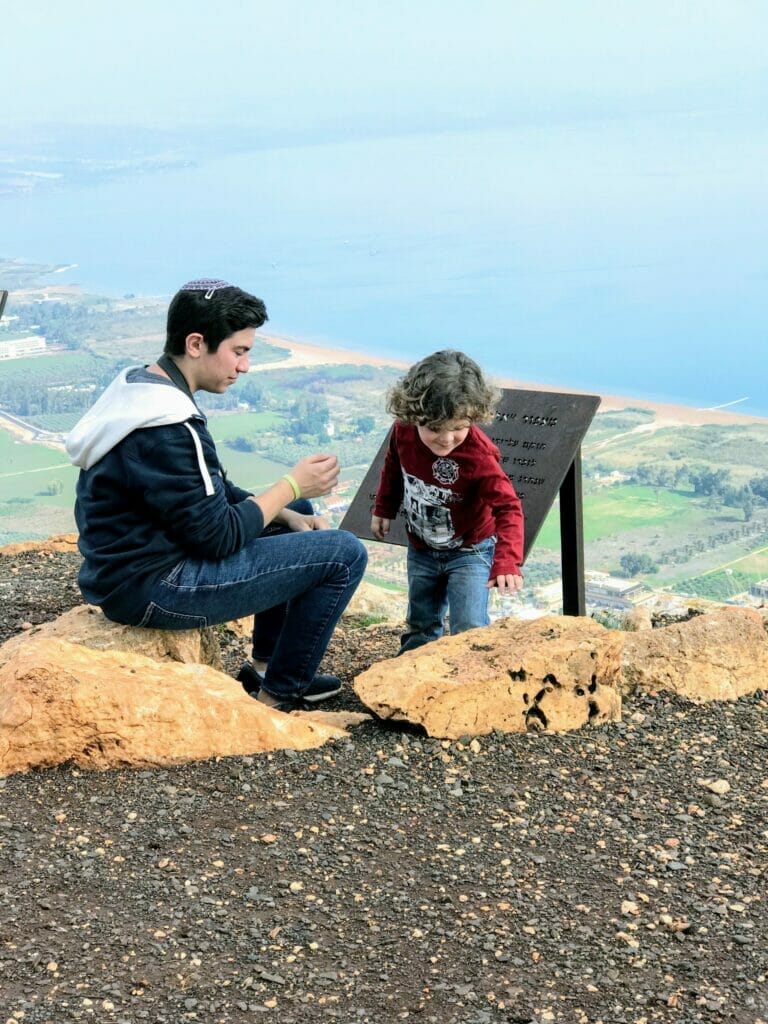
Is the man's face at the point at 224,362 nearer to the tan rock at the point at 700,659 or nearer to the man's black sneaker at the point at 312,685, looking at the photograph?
the man's black sneaker at the point at 312,685

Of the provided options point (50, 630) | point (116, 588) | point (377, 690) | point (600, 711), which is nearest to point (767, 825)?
point (600, 711)

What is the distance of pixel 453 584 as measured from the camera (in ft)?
16.7

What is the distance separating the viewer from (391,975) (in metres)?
3.01

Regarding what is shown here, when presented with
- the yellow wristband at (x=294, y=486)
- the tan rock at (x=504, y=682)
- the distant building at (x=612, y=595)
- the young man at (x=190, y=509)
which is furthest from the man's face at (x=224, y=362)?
the distant building at (x=612, y=595)

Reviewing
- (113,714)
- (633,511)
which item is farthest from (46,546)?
(633,511)

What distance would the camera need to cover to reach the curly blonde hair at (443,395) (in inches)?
183

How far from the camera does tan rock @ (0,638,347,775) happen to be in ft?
12.9

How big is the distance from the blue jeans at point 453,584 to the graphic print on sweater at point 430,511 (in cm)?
8

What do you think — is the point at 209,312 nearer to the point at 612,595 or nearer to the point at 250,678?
the point at 250,678

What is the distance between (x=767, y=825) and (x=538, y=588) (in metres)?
8.11

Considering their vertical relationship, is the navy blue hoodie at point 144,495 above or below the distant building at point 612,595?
above

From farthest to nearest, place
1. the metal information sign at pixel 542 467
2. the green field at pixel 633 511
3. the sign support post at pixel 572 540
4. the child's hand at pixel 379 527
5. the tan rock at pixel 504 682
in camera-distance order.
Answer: the green field at pixel 633 511, the sign support post at pixel 572 540, the metal information sign at pixel 542 467, the child's hand at pixel 379 527, the tan rock at pixel 504 682

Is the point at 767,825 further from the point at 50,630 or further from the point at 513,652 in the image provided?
the point at 50,630

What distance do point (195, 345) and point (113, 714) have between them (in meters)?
1.36
